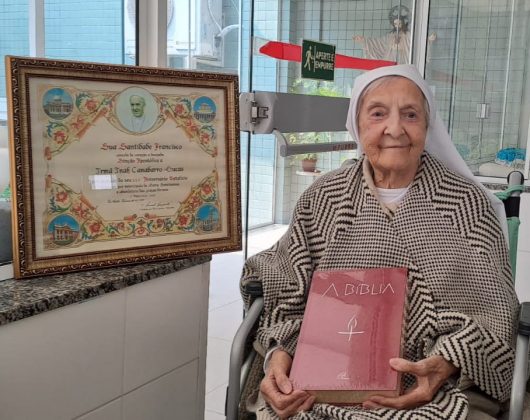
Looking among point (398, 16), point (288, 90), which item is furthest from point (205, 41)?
point (288, 90)

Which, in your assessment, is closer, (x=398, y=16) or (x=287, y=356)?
(x=287, y=356)

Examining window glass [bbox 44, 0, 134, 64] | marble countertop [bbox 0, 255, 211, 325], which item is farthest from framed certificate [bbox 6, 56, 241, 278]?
window glass [bbox 44, 0, 134, 64]

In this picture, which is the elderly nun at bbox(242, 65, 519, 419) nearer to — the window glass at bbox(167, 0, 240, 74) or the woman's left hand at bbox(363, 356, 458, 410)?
the woman's left hand at bbox(363, 356, 458, 410)

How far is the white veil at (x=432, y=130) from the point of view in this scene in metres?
1.66

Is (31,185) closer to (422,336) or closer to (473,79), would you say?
(422,336)

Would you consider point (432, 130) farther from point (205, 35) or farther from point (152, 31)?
point (205, 35)

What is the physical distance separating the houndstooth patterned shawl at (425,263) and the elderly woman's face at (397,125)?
0.23 ft

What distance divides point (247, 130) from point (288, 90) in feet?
1.12

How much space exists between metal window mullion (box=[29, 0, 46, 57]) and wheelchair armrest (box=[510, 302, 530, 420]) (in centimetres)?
139

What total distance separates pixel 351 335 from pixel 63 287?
668 millimetres

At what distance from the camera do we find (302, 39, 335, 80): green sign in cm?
277

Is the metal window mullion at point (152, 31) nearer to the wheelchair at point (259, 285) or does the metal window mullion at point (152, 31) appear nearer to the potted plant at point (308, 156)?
the wheelchair at point (259, 285)

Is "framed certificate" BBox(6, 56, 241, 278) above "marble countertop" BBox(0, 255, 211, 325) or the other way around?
above

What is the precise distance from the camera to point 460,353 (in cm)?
140
